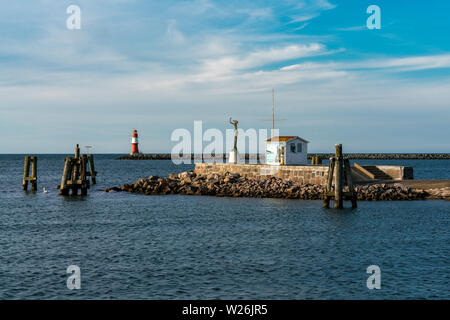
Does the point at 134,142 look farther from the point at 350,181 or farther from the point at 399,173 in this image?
the point at 350,181

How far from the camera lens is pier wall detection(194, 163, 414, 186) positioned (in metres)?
32.8

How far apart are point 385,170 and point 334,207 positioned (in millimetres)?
11422

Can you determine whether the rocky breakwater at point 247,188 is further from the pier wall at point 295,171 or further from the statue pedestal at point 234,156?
the statue pedestal at point 234,156

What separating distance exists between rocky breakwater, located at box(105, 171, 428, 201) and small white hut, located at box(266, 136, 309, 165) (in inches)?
92.6

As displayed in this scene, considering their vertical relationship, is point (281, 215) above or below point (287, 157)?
below

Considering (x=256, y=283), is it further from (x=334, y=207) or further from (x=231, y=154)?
(x=231, y=154)

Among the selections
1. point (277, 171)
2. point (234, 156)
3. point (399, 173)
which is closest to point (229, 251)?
point (277, 171)

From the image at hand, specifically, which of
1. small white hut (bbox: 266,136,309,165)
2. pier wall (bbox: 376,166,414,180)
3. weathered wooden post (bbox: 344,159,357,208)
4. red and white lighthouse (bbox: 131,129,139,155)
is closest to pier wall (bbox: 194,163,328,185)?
small white hut (bbox: 266,136,309,165)

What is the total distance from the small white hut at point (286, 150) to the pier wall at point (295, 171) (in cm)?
163

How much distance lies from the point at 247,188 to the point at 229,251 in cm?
1762

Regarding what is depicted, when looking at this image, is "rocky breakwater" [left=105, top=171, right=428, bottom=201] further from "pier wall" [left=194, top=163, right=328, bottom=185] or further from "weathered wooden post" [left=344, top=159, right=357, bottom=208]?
"weathered wooden post" [left=344, top=159, right=357, bottom=208]

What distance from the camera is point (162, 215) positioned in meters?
25.5

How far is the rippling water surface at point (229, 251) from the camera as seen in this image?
38.9ft
